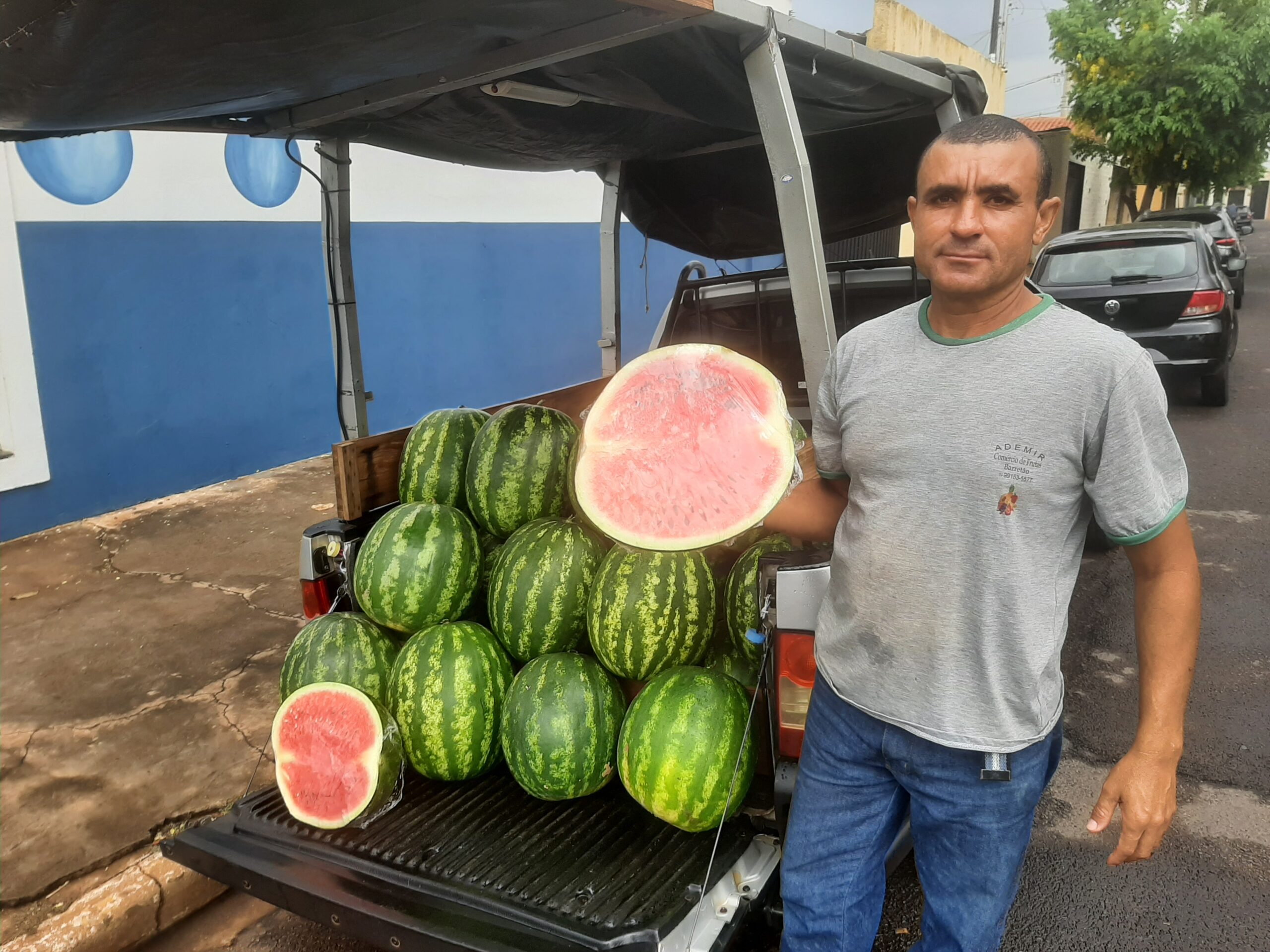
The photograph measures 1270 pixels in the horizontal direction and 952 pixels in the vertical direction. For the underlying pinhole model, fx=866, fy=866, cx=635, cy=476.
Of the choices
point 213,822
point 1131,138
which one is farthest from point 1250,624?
point 1131,138

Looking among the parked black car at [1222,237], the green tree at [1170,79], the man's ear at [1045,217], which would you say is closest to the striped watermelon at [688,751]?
the man's ear at [1045,217]

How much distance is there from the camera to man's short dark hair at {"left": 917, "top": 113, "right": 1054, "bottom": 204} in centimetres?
172

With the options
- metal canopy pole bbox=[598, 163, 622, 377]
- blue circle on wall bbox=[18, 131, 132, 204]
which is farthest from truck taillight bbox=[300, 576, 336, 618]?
blue circle on wall bbox=[18, 131, 132, 204]

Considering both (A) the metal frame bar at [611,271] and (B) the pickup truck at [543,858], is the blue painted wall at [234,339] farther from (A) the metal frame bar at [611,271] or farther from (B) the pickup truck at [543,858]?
(B) the pickup truck at [543,858]

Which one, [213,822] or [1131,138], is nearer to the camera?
[213,822]

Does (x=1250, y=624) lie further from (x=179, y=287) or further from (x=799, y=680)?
(x=179, y=287)

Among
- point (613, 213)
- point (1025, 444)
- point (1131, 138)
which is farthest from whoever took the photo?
point (1131, 138)

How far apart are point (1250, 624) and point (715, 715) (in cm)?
396

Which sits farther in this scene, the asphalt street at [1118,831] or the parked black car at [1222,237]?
the parked black car at [1222,237]

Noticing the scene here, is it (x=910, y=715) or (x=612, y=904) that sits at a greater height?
(x=910, y=715)

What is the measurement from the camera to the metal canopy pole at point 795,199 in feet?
8.59

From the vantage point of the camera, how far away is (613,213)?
Answer: 17.7 feet

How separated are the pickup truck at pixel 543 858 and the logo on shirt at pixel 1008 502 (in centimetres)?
59

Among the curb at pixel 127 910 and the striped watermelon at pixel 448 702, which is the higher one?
the striped watermelon at pixel 448 702
